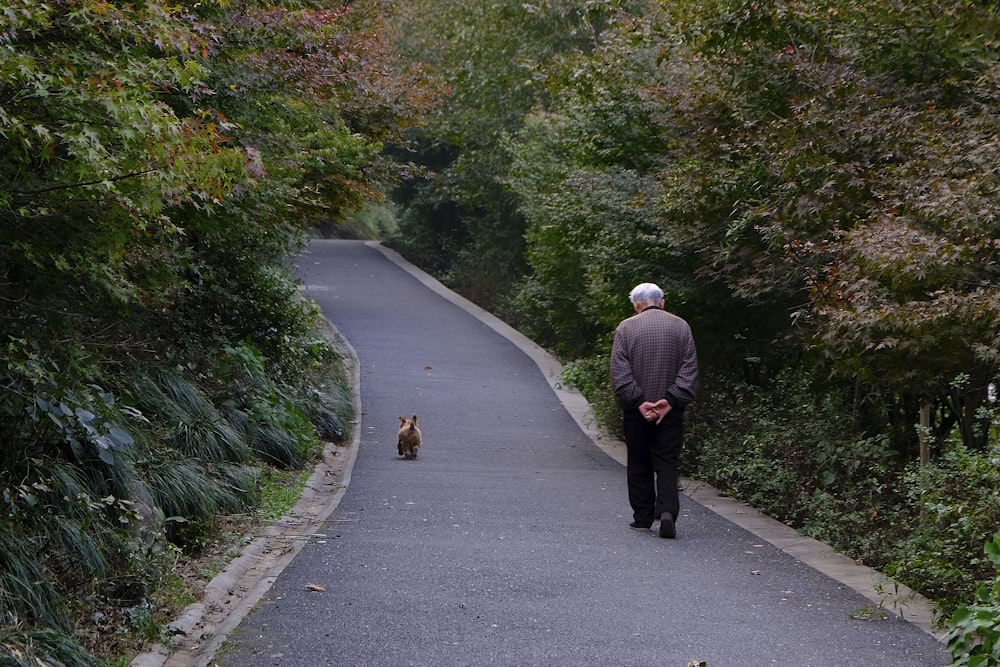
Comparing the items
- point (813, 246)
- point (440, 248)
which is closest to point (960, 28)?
point (813, 246)

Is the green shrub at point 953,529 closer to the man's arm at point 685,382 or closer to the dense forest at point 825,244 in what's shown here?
the dense forest at point 825,244

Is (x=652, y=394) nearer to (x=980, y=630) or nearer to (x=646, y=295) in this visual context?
(x=646, y=295)

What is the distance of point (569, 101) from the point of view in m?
17.2

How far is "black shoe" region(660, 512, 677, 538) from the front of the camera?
9.14 m

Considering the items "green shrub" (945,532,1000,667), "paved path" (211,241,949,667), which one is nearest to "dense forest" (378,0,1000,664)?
"green shrub" (945,532,1000,667)

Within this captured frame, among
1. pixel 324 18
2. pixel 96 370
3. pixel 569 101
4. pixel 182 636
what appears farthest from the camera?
pixel 569 101

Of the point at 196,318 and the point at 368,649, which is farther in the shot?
the point at 196,318

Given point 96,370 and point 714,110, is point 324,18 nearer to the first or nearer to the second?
point 714,110

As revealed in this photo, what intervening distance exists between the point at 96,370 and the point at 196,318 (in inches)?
269

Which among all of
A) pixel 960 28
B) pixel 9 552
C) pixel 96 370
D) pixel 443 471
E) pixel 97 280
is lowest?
pixel 443 471

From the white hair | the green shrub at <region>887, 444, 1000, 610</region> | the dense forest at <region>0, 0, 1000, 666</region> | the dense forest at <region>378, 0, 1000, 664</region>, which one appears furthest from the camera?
the white hair

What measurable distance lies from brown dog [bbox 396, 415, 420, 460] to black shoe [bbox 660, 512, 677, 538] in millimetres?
4754

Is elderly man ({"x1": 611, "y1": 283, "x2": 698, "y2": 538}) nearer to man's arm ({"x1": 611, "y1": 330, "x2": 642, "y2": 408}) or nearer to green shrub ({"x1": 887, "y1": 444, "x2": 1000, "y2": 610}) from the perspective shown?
man's arm ({"x1": 611, "y1": 330, "x2": 642, "y2": 408})

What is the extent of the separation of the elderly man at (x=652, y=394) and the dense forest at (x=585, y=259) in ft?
3.50
